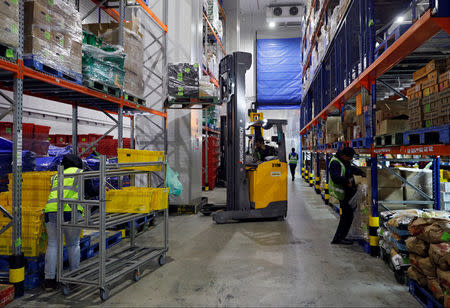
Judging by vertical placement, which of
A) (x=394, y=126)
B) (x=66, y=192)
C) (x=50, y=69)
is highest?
(x=50, y=69)

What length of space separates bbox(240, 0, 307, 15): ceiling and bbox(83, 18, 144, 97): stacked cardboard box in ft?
50.7

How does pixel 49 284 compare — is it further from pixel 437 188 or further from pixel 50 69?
pixel 437 188

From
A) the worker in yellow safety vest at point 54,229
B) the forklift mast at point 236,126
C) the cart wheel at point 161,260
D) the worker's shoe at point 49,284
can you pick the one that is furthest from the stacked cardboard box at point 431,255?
the forklift mast at point 236,126

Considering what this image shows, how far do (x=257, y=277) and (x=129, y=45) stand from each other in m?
4.81

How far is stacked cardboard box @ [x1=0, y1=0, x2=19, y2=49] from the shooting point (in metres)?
3.24

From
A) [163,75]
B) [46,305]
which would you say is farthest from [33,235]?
[163,75]

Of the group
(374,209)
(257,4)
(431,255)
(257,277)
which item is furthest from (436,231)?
(257,4)

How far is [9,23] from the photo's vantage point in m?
3.32

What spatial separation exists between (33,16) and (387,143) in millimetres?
4607

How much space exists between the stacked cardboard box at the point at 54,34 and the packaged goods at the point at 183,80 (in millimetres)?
2472

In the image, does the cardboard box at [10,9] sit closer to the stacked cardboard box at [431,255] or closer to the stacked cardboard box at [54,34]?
the stacked cardboard box at [54,34]

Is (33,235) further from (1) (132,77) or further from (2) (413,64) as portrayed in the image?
(2) (413,64)

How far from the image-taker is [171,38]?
27.1 ft

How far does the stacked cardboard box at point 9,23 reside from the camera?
3.24 meters
